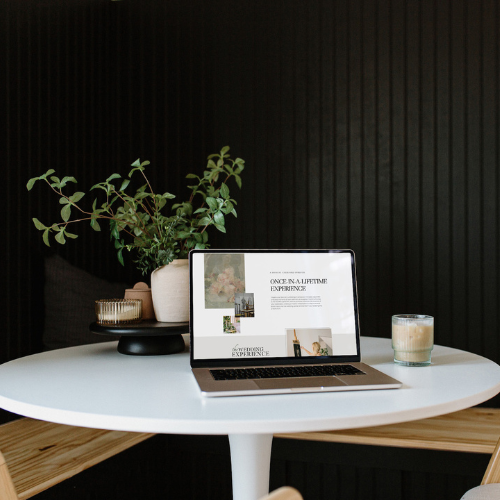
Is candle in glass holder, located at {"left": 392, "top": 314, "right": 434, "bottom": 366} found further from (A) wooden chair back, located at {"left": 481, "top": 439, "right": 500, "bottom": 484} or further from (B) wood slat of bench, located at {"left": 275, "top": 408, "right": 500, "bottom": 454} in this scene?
(B) wood slat of bench, located at {"left": 275, "top": 408, "right": 500, "bottom": 454}

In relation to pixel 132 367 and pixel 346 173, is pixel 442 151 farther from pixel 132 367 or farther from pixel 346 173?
pixel 132 367

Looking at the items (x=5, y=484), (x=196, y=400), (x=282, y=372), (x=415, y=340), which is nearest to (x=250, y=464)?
(x=282, y=372)

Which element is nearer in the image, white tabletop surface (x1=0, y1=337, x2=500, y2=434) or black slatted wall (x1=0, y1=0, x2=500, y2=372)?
white tabletop surface (x1=0, y1=337, x2=500, y2=434)

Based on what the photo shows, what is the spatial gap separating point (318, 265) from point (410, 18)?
1779 millimetres

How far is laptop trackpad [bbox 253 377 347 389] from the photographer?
102cm

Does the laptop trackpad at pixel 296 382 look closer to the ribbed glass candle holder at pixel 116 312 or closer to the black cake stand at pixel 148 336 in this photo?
the black cake stand at pixel 148 336

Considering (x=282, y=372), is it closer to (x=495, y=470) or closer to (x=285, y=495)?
(x=495, y=470)

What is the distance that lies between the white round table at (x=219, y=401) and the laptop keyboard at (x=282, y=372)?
0.07 meters

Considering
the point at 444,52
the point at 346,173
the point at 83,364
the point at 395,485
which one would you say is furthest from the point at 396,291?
the point at 83,364

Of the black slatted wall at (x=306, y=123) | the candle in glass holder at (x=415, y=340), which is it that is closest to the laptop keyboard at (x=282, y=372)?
the candle in glass holder at (x=415, y=340)

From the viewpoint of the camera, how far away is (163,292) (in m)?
1.52

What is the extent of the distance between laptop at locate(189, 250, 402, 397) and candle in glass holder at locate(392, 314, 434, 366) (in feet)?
0.34

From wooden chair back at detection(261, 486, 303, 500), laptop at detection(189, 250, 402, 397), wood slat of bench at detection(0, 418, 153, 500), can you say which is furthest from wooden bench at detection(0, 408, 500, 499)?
wooden chair back at detection(261, 486, 303, 500)

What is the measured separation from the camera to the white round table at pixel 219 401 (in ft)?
2.75
